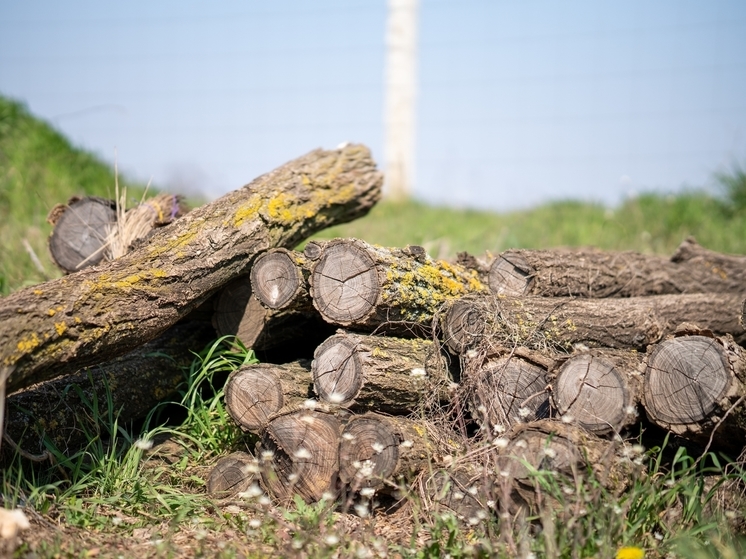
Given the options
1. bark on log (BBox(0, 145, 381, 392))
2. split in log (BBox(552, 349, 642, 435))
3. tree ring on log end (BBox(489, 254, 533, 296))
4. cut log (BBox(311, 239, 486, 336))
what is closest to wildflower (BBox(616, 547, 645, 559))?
split in log (BBox(552, 349, 642, 435))

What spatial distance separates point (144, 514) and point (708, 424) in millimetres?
2137

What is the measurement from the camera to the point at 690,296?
4.12 metres

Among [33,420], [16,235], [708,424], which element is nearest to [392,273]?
[708,424]

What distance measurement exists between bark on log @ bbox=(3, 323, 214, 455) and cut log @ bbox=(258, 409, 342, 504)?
2.71ft

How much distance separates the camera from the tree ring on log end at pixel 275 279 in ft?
9.87

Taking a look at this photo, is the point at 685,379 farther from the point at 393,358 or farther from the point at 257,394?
the point at 257,394

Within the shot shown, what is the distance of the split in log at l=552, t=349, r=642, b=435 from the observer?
270cm

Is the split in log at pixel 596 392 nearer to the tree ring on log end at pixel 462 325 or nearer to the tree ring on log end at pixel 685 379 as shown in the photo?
the tree ring on log end at pixel 685 379

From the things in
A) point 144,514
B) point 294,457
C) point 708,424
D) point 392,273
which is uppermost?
point 392,273

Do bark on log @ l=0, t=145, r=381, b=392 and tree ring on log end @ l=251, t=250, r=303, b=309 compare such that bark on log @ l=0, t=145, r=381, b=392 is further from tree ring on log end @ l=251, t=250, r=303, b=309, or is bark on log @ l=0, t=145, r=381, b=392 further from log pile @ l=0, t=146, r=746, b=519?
tree ring on log end @ l=251, t=250, r=303, b=309

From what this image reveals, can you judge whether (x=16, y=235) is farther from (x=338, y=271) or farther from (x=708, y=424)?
(x=708, y=424)

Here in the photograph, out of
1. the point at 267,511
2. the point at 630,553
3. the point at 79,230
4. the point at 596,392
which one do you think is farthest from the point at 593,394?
the point at 79,230

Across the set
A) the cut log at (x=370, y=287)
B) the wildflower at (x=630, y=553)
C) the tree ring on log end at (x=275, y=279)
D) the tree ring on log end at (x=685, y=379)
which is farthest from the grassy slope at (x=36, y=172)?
the wildflower at (x=630, y=553)

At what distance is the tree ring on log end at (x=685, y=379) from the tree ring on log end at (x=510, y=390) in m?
0.40
